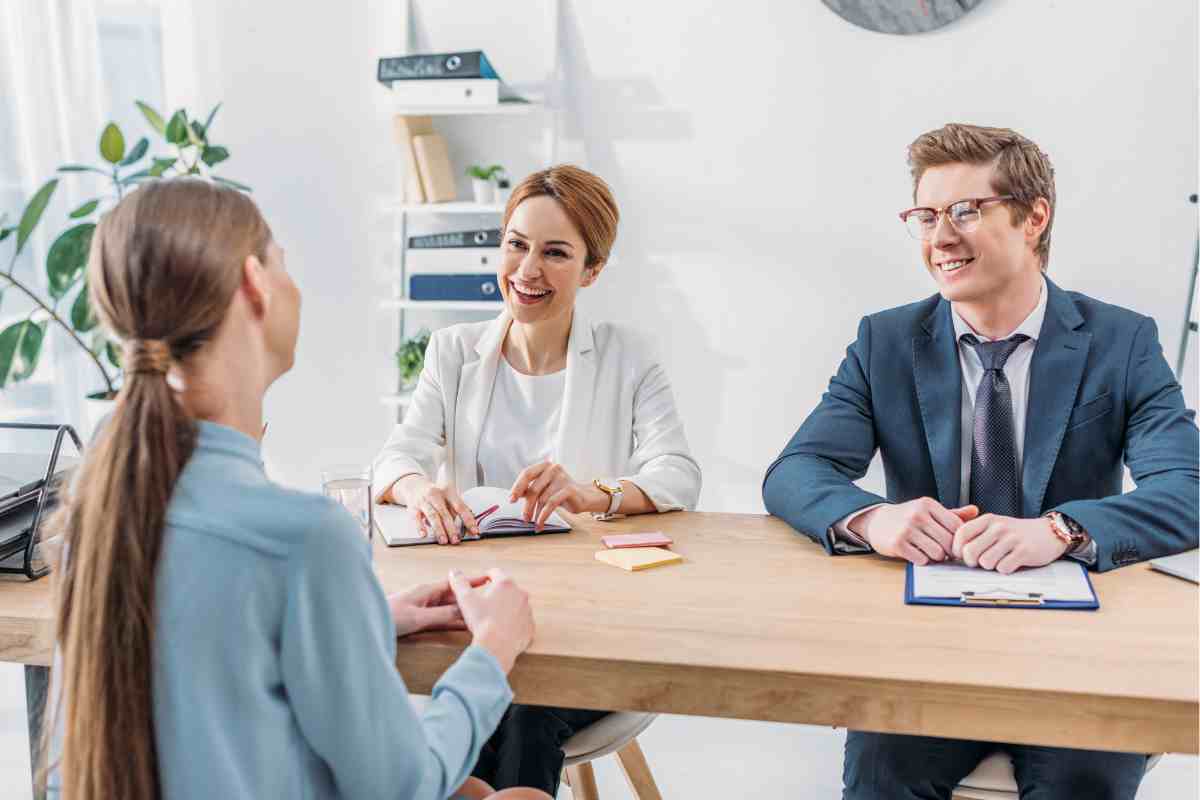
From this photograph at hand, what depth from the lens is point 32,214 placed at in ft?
9.05

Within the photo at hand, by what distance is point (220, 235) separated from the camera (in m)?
0.86

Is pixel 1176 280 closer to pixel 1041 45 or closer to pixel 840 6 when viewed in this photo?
pixel 1041 45

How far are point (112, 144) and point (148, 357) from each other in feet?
7.72

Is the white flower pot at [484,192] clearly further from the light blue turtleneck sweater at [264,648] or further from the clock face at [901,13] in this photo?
the light blue turtleneck sweater at [264,648]

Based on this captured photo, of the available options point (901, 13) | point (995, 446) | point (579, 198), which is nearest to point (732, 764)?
point (995, 446)

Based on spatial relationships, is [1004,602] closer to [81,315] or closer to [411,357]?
[411,357]

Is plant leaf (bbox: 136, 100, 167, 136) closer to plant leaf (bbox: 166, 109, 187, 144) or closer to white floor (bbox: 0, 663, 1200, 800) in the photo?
plant leaf (bbox: 166, 109, 187, 144)

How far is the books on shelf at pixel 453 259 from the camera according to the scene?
3.06m

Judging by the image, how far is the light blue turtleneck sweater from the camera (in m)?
0.81

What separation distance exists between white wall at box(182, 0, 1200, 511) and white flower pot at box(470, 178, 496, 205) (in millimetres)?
198

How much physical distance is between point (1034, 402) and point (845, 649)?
737 millimetres

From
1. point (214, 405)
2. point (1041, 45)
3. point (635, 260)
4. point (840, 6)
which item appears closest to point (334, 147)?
point (635, 260)

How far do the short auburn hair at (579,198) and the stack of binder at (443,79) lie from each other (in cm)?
99

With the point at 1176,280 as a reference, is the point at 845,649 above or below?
below
